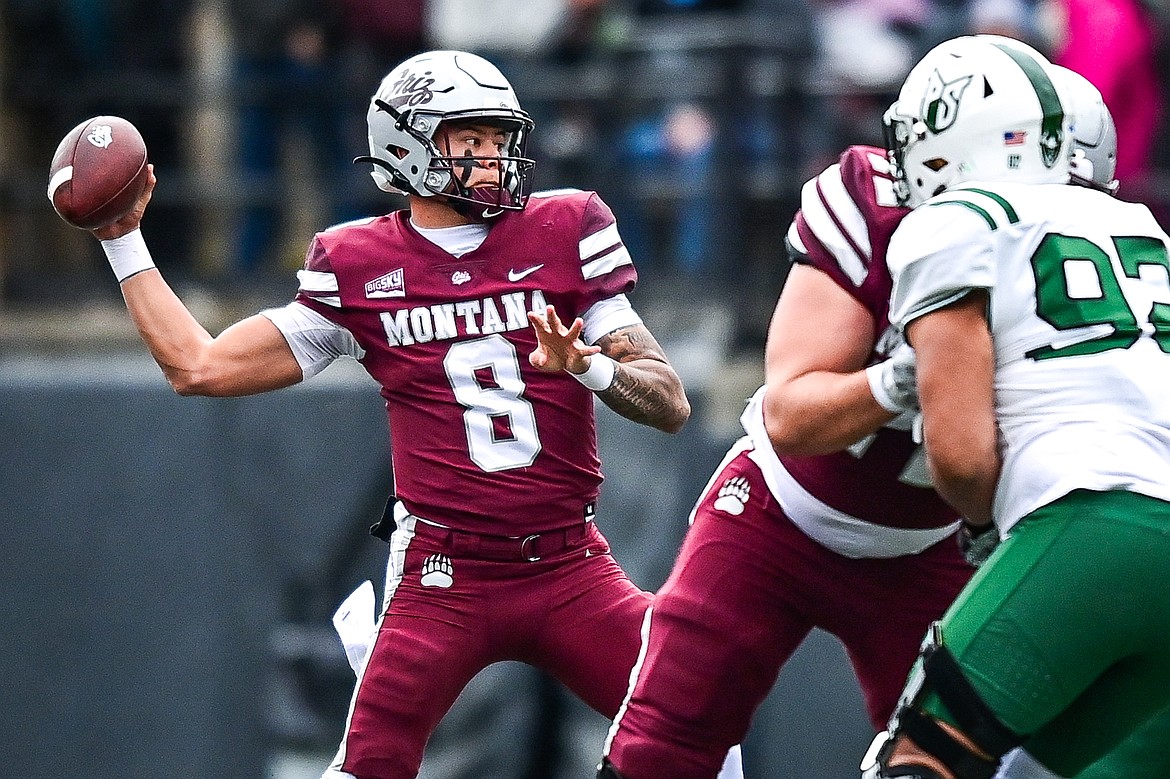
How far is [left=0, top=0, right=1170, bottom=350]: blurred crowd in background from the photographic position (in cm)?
662

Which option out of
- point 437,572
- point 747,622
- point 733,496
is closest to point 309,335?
point 437,572

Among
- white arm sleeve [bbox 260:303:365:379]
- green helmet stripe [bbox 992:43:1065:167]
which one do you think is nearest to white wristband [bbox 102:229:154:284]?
white arm sleeve [bbox 260:303:365:379]

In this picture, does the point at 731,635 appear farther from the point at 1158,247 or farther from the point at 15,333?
the point at 15,333

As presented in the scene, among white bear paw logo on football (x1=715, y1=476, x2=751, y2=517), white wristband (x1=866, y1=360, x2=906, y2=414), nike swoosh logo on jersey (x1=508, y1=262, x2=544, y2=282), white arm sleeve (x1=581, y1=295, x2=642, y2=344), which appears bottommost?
white bear paw logo on football (x1=715, y1=476, x2=751, y2=517)

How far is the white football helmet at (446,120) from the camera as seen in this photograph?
12.9 feet

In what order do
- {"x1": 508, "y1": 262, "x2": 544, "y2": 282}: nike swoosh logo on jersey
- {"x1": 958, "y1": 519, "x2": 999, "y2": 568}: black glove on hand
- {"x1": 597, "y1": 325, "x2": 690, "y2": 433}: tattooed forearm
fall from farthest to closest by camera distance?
{"x1": 508, "y1": 262, "x2": 544, "y2": 282}: nike swoosh logo on jersey
{"x1": 597, "y1": 325, "x2": 690, "y2": 433}: tattooed forearm
{"x1": 958, "y1": 519, "x2": 999, "y2": 568}: black glove on hand

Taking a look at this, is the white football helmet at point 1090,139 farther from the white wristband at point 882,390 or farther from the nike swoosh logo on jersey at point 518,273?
the nike swoosh logo on jersey at point 518,273

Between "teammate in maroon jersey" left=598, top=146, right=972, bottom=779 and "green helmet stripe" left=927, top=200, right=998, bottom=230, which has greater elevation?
"green helmet stripe" left=927, top=200, right=998, bottom=230

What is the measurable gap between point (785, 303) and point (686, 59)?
367cm

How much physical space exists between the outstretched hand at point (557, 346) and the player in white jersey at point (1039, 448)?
0.67 meters

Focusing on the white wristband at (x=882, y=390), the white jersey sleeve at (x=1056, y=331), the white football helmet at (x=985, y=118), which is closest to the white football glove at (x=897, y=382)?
the white wristband at (x=882, y=390)

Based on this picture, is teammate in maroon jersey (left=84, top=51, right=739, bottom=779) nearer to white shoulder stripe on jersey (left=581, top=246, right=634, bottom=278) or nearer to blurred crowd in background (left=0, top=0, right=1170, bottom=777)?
white shoulder stripe on jersey (left=581, top=246, right=634, bottom=278)

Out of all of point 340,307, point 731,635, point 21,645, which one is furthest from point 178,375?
point 21,645

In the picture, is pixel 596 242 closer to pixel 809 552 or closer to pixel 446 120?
pixel 446 120
